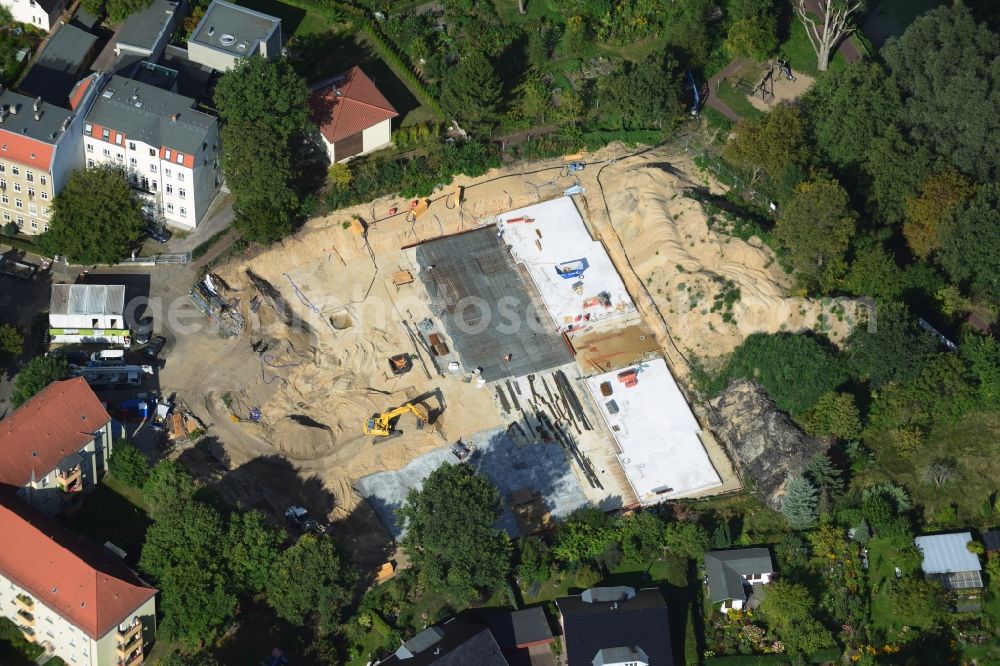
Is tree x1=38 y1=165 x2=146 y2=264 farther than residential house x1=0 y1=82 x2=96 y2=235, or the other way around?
tree x1=38 y1=165 x2=146 y2=264

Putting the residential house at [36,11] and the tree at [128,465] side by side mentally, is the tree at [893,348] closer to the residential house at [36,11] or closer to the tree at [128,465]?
the tree at [128,465]

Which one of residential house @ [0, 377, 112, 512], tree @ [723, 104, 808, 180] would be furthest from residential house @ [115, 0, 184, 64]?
tree @ [723, 104, 808, 180]

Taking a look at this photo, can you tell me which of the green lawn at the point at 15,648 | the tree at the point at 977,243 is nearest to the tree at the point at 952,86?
the tree at the point at 977,243

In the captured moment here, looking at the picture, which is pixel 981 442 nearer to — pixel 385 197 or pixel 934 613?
pixel 934 613

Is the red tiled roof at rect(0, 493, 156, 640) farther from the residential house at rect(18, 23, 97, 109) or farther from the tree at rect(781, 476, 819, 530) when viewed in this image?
the tree at rect(781, 476, 819, 530)

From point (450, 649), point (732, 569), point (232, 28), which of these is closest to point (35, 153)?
point (232, 28)

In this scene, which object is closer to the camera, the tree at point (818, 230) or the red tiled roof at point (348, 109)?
the tree at point (818, 230)

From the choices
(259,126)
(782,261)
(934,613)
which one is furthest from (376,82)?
(934,613)
